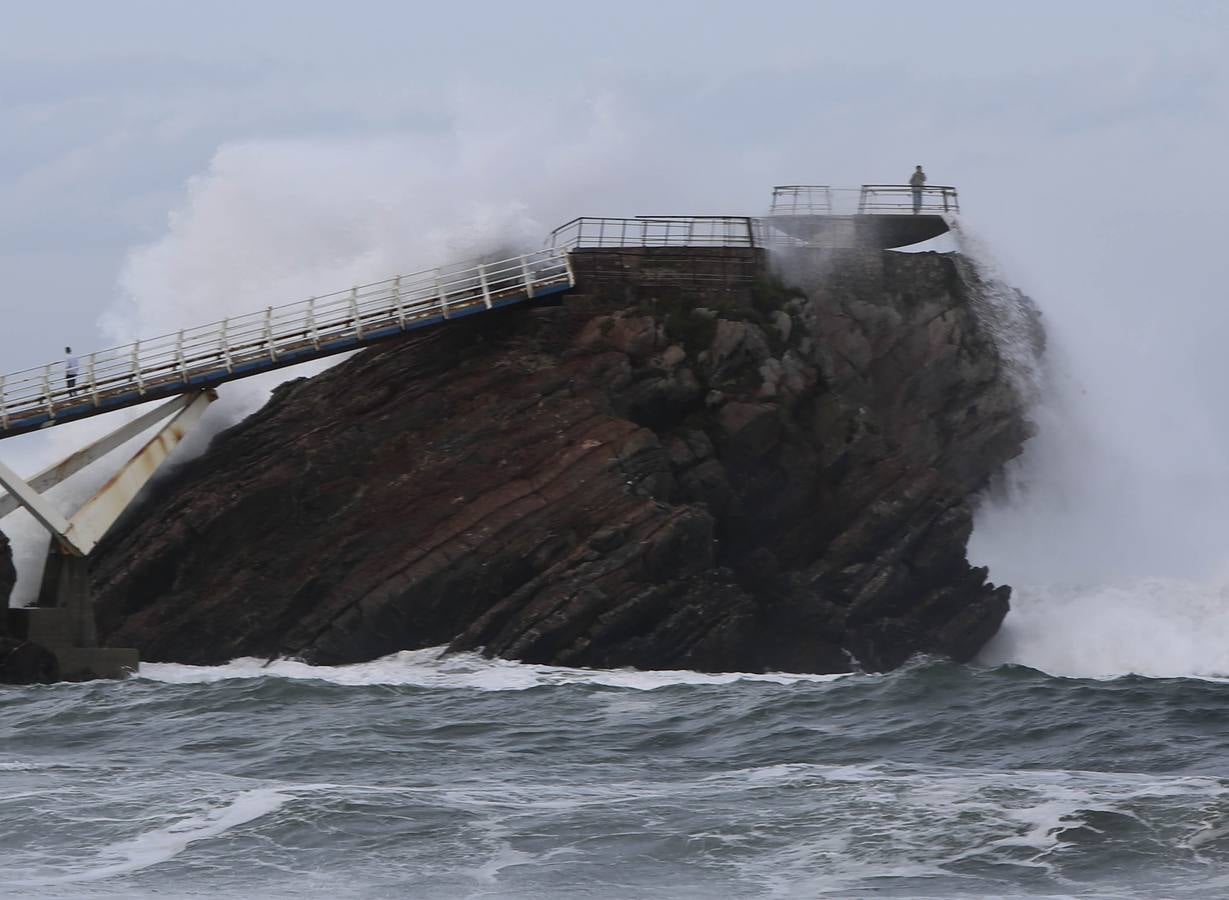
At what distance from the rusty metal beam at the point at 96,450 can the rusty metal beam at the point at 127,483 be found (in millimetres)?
224

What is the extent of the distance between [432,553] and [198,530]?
4285 millimetres

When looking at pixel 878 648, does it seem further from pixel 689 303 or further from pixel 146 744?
pixel 146 744

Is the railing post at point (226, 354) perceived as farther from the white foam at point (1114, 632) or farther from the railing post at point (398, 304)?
the white foam at point (1114, 632)

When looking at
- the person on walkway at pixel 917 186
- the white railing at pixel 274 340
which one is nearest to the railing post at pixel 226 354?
the white railing at pixel 274 340

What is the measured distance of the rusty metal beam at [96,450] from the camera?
113 ft

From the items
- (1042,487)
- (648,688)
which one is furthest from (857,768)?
(1042,487)

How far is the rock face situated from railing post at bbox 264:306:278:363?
109 centimetres

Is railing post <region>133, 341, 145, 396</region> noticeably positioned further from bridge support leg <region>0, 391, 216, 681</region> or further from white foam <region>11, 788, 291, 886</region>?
white foam <region>11, 788, 291, 886</region>

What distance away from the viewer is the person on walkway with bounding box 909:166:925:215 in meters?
39.2

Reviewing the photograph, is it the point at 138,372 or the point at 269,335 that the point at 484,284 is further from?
the point at 138,372

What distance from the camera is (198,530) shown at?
112 feet

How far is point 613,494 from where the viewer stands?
33000 mm

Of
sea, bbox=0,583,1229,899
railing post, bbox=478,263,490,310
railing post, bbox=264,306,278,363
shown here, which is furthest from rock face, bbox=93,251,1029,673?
sea, bbox=0,583,1229,899

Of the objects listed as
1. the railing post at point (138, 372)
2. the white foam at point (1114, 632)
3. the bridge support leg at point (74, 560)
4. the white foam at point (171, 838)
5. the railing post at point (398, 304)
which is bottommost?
the white foam at point (171, 838)
